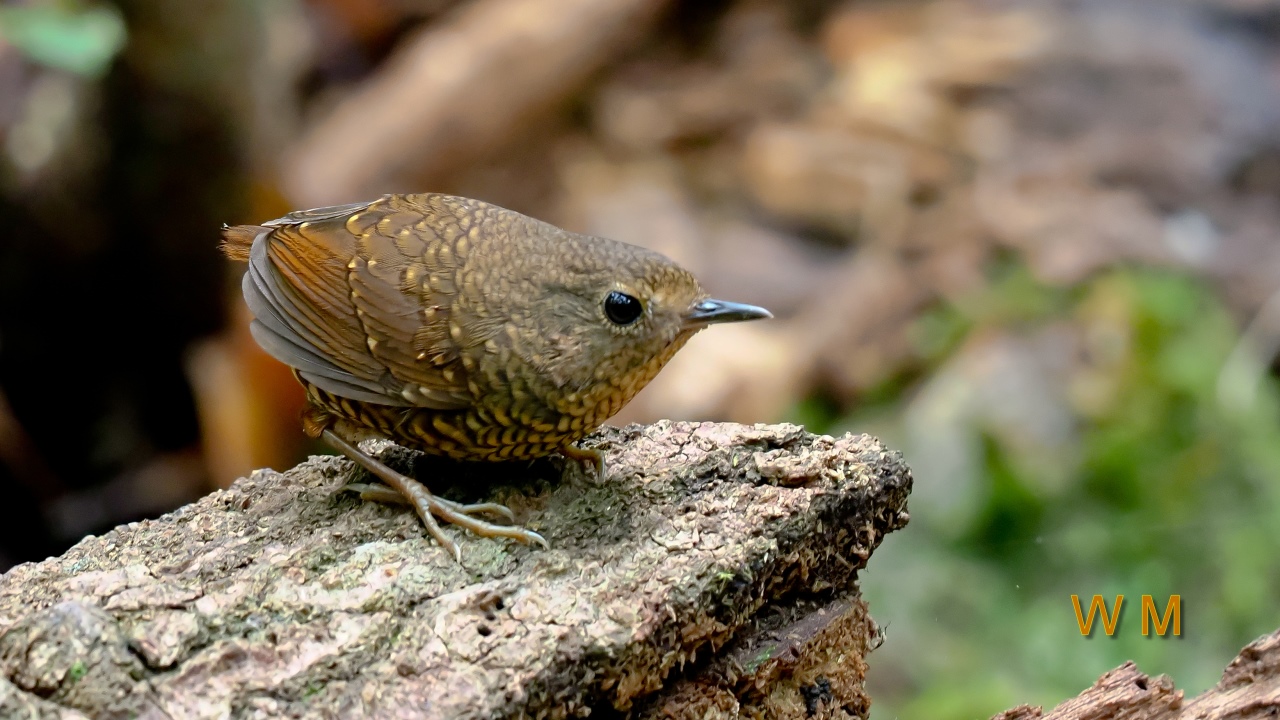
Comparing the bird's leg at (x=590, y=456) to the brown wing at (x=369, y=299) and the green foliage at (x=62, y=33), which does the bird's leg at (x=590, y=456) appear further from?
the green foliage at (x=62, y=33)

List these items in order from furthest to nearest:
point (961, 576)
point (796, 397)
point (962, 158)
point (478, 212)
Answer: point (962, 158)
point (796, 397)
point (961, 576)
point (478, 212)

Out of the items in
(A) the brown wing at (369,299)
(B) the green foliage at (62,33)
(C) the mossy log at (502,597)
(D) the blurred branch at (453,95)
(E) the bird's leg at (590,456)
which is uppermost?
(D) the blurred branch at (453,95)

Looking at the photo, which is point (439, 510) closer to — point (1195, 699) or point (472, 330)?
point (472, 330)

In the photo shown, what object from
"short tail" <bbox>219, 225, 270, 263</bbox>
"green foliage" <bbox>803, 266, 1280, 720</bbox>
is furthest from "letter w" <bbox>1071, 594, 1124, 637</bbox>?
"short tail" <bbox>219, 225, 270, 263</bbox>

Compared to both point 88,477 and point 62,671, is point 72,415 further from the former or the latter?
point 62,671

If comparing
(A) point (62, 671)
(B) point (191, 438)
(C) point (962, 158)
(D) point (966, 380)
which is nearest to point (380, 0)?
(B) point (191, 438)

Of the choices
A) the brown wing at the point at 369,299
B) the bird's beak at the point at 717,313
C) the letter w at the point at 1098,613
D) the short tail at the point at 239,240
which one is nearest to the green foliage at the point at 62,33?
the short tail at the point at 239,240
